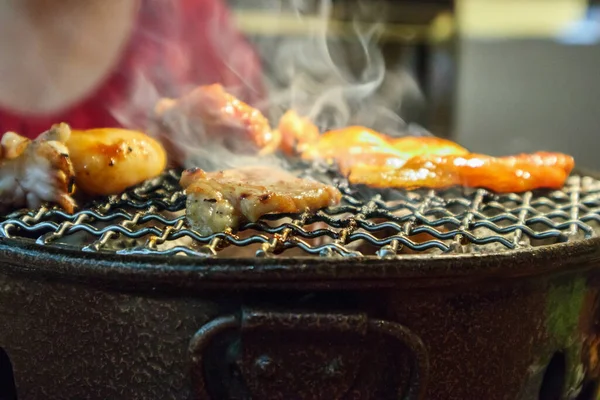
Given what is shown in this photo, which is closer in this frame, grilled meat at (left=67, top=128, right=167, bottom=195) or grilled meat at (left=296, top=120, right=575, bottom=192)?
grilled meat at (left=67, top=128, right=167, bottom=195)

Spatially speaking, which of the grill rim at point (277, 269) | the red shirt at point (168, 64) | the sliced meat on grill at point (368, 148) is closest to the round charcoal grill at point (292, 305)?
the grill rim at point (277, 269)

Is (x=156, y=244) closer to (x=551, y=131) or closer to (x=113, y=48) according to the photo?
(x=113, y=48)

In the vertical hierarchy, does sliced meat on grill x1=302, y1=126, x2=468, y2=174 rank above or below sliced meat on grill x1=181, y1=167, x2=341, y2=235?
below

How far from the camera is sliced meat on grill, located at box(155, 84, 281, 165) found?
1.77m

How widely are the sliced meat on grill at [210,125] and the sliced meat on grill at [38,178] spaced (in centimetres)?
46

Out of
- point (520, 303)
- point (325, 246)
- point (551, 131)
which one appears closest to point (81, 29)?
point (325, 246)

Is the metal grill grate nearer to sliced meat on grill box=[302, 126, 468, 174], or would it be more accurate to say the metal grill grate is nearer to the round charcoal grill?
the round charcoal grill

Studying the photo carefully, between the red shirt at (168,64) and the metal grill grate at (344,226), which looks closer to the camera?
the metal grill grate at (344,226)

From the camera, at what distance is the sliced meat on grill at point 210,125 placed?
5.80ft

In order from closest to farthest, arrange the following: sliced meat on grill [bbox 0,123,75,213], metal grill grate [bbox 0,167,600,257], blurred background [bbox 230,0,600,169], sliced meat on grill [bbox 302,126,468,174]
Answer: metal grill grate [bbox 0,167,600,257]
sliced meat on grill [bbox 0,123,75,213]
sliced meat on grill [bbox 302,126,468,174]
blurred background [bbox 230,0,600,169]

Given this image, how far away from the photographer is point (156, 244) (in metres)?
1.12

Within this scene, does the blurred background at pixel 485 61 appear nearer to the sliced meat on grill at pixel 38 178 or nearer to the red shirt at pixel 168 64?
the red shirt at pixel 168 64

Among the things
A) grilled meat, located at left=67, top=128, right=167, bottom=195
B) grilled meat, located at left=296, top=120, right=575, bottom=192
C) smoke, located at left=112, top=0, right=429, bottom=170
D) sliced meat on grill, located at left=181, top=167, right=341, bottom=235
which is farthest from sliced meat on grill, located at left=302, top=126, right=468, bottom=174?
grilled meat, located at left=67, top=128, right=167, bottom=195

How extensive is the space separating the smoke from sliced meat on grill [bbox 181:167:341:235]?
398mm
